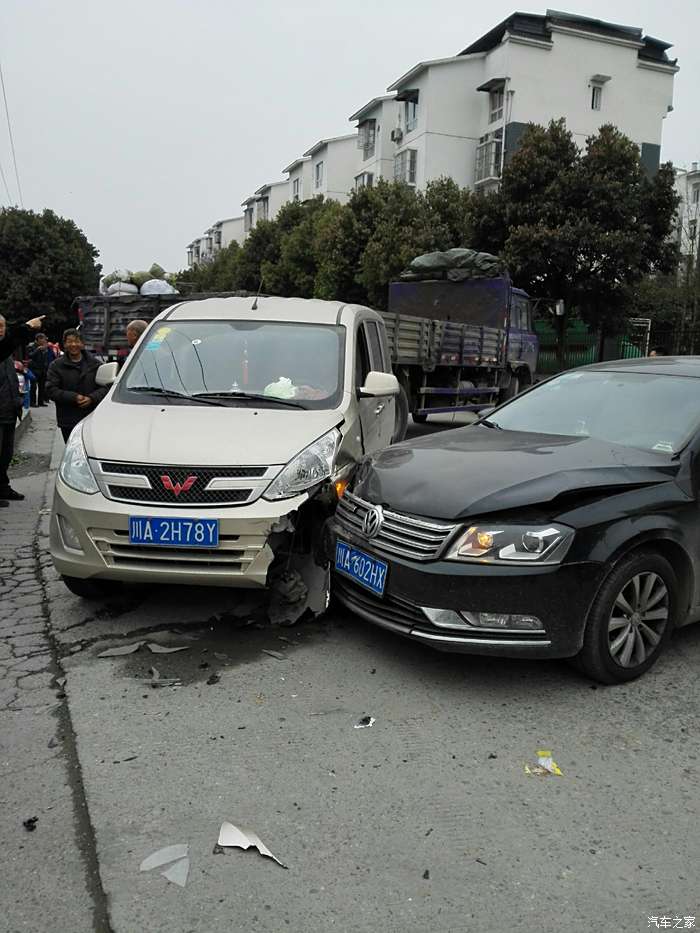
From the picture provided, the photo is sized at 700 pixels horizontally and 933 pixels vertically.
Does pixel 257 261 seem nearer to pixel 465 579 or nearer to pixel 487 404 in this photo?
pixel 487 404

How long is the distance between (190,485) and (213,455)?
0.20 meters

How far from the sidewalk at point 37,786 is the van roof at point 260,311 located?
7.10 ft

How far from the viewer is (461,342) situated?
13.6m

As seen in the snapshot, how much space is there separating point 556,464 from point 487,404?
11764mm

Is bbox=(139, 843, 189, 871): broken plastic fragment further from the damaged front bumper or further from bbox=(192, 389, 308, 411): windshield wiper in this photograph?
bbox=(192, 389, 308, 411): windshield wiper

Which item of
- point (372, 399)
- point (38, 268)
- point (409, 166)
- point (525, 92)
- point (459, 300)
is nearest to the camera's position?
point (372, 399)

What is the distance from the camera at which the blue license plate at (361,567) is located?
3.79 m

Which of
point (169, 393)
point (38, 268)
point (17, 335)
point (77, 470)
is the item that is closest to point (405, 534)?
point (77, 470)

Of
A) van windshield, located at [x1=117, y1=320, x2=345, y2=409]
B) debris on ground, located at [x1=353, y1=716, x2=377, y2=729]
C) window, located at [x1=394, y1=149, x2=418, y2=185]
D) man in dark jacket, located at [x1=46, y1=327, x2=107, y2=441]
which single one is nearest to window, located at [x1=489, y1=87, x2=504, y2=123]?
window, located at [x1=394, y1=149, x2=418, y2=185]

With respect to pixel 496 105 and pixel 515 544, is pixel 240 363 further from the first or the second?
pixel 496 105

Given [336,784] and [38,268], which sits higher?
[38,268]

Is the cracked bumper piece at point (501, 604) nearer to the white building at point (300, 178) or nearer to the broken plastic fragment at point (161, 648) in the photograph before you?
the broken plastic fragment at point (161, 648)

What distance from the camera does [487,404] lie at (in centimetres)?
1545

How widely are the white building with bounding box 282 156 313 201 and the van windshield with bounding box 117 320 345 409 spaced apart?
2266 inches
